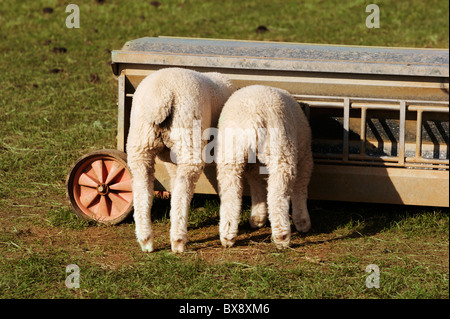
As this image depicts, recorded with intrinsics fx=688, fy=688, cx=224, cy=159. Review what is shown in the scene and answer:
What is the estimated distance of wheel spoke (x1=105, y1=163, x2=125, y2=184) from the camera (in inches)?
229

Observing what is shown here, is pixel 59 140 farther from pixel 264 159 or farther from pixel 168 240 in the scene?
pixel 264 159

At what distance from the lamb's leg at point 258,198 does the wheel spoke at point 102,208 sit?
1.25 meters

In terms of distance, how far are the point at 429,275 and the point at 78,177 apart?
2978 millimetres

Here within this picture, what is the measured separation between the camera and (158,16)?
1427 cm

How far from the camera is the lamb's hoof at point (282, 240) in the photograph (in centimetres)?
518

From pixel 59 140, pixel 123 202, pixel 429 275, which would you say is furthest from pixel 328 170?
pixel 59 140

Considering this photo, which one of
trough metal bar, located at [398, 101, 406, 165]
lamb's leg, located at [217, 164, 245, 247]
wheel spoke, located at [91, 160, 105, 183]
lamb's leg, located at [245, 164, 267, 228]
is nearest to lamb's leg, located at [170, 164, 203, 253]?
lamb's leg, located at [217, 164, 245, 247]

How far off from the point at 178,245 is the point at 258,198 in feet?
3.24

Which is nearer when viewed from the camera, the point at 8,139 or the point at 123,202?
the point at 123,202

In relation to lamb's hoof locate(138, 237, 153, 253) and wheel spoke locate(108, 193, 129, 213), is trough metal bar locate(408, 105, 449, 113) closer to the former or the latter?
lamb's hoof locate(138, 237, 153, 253)

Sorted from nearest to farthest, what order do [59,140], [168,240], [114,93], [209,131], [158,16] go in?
1. [209,131]
2. [168,240]
3. [59,140]
4. [114,93]
5. [158,16]

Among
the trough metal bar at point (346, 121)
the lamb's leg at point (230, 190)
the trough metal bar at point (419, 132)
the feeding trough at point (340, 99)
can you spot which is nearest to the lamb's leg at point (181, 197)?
the lamb's leg at point (230, 190)

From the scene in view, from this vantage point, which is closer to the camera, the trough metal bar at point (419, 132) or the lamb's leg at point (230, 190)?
the lamb's leg at point (230, 190)

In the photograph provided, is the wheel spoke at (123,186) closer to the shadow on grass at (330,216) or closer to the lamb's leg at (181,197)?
the shadow on grass at (330,216)
